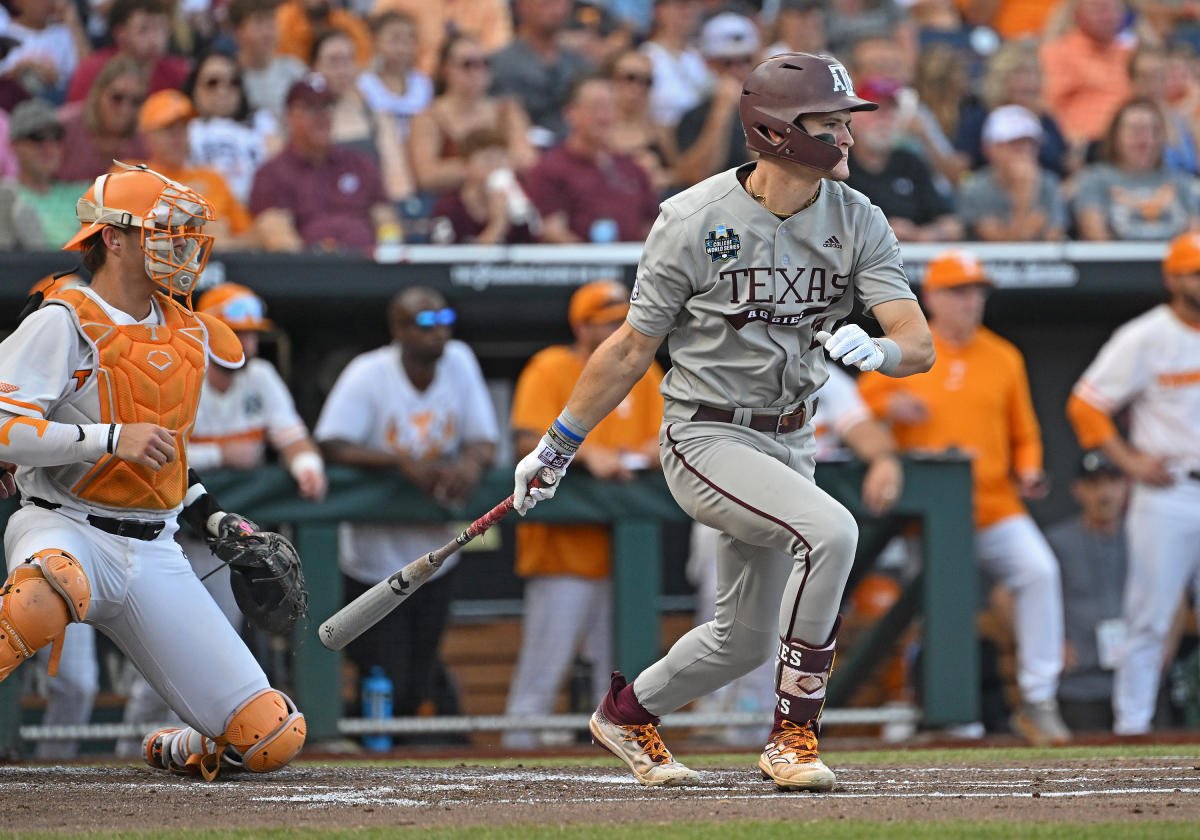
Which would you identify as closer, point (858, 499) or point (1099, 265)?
point (858, 499)

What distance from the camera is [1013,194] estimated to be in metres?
9.15

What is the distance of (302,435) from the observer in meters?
7.07

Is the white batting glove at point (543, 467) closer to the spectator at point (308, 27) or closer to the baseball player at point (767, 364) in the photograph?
the baseball player at point (767, 364)

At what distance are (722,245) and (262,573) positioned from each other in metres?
1.65

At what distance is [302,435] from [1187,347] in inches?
149

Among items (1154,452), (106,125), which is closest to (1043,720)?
(1154,452)

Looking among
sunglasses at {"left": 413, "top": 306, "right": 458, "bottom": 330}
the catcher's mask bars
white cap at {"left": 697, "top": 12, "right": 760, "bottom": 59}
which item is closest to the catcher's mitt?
the catcher's mask bars

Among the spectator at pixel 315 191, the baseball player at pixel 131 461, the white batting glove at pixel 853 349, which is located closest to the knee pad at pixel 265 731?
the baseball player at pixel 131 461

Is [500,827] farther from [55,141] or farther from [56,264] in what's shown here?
[55,141]

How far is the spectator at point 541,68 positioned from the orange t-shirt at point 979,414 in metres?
2.68

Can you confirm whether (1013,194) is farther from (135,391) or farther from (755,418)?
(135,391)

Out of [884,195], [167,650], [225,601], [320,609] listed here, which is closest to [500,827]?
[167,650]

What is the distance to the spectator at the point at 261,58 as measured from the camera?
9008mm

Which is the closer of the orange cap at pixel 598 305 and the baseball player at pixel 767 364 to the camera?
the baseball player at pixel 767 364
